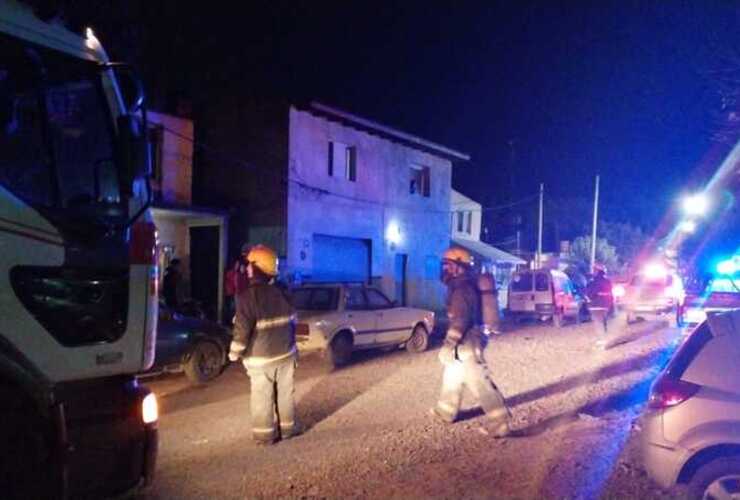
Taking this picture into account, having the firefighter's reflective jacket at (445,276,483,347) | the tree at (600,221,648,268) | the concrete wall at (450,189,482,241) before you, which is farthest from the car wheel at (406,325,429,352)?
the tree at (600,221,648,268)

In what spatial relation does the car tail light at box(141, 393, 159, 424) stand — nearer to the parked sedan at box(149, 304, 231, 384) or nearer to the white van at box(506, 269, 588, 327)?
the parked sedan at box(149, 304, 231, 384)

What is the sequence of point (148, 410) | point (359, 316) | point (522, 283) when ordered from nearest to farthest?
point (148, 410) → point (359, 316) → point (522, 283)

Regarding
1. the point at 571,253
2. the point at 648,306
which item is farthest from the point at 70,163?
the point at 571,253

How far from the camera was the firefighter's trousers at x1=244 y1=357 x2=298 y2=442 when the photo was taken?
6.49m

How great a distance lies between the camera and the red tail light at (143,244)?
156 inches

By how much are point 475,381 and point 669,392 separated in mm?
2592

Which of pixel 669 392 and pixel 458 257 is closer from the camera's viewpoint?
pixel 669 392

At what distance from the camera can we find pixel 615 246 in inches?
1893

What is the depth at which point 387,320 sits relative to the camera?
1288 cm

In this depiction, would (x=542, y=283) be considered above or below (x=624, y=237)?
below

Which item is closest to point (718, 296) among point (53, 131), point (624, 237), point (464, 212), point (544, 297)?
point (544, 297)

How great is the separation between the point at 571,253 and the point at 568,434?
127 feet

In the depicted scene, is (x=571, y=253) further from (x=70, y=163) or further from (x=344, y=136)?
(x=70, y=163)

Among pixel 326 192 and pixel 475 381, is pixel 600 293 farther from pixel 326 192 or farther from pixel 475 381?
pixel 475 381
